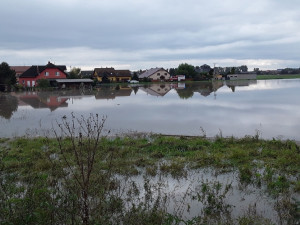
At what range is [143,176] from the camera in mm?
6055

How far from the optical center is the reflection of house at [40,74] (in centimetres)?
5584

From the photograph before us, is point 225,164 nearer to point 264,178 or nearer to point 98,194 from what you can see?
point 264,178

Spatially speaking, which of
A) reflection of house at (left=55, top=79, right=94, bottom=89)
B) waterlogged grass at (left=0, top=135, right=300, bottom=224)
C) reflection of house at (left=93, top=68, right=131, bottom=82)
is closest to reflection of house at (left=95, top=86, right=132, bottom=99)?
reflection of house at (left=55, top=79, right=94, bottom=89)

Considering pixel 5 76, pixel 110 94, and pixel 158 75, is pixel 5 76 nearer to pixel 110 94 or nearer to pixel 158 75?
pixel 110 94

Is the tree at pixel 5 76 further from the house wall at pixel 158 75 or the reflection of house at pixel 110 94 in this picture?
the house wall at pixel 158 75

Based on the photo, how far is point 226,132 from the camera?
36.7ft

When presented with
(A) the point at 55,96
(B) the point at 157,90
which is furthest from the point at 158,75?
(A) the point at 55,96

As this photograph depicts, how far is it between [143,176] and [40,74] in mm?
54708

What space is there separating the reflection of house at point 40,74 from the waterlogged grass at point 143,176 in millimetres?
48807

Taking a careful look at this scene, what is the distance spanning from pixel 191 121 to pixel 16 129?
8.13 m

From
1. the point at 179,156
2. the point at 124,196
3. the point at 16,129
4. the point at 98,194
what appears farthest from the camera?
the point at 16,129

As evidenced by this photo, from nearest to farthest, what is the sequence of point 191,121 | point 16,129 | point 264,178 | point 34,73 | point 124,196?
point 124,196, point 264,178, point 16,129, point 191,121, point 34,73

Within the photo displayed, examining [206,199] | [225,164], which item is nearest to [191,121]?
[225,164]

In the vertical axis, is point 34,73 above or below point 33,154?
above
